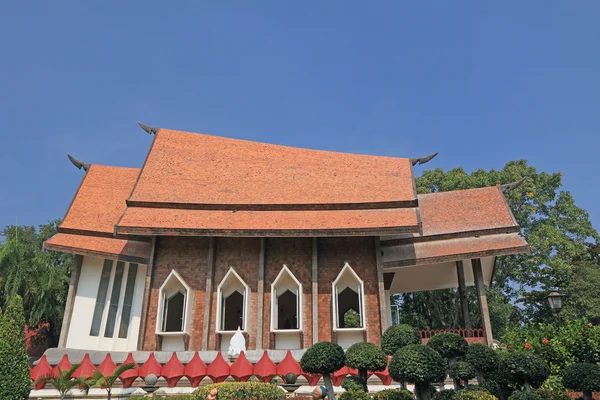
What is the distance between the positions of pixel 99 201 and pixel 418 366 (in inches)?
524

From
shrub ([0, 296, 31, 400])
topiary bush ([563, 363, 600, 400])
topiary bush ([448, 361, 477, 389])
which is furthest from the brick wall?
topiary bush ([563, 363, 600, 400])

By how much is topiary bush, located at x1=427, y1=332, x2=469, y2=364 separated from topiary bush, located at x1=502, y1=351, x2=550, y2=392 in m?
0.73

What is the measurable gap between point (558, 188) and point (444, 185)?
5.98 metres

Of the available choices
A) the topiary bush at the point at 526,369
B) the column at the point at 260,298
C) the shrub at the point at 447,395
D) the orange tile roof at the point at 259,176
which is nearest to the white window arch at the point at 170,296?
the column at the point at 260,298

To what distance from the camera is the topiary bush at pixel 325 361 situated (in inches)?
332

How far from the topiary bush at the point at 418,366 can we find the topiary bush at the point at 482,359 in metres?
0.67

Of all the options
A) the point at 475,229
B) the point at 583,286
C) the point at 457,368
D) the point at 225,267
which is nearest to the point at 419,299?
the point at 583,286

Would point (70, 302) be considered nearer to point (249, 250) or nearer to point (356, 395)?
point (249, 250)

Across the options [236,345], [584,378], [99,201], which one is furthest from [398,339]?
[99,201]

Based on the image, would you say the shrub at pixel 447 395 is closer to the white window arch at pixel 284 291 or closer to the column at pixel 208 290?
the white window arch at pixel 284 291

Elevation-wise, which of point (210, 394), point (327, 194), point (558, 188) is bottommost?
point (210, 394)

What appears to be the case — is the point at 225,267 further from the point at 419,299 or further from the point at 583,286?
the point at 583,286

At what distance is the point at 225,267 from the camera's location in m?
15.2

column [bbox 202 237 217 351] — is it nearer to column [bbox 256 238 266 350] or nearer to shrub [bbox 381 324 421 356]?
column [bbox 256 238 266 350]
